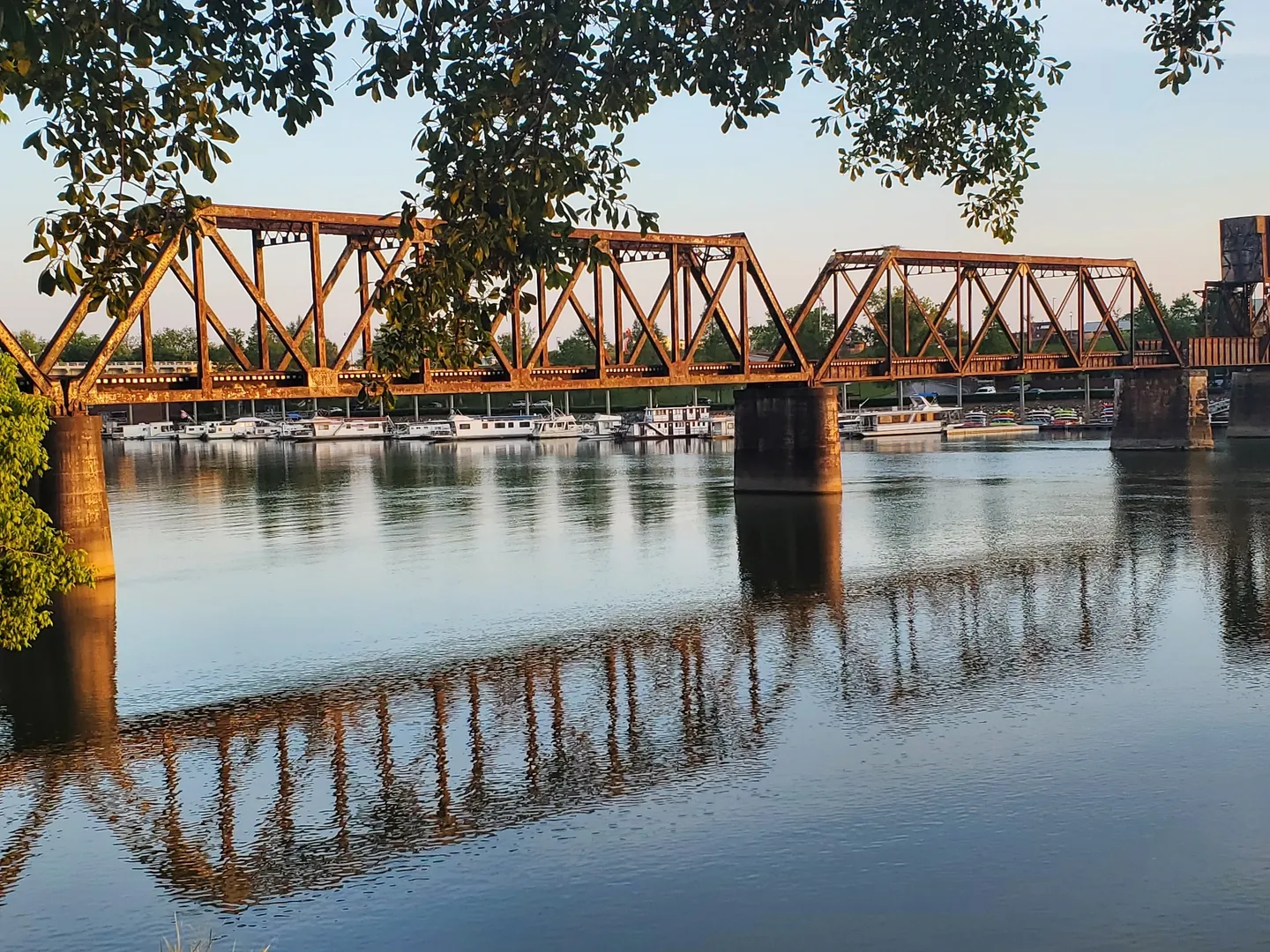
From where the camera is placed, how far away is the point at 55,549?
993 inches

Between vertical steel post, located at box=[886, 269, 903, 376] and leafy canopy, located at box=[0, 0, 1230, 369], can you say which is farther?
vertical steel post, located at box=[886, 269, 903, 376]

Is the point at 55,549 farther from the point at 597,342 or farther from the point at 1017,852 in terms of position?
the point at 597,342

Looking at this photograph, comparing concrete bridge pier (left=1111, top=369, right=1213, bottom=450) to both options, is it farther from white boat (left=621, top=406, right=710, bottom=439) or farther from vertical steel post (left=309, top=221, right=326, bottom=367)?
vertical steel post (left=309, top=221, right=326, bottom=367)

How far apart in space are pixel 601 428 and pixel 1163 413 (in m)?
82.3

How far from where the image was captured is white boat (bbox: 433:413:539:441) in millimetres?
191875

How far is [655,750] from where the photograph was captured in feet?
87.5

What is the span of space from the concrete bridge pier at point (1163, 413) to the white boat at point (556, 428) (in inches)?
3165

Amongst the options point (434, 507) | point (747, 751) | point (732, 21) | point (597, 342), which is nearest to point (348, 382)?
point (597, 342)

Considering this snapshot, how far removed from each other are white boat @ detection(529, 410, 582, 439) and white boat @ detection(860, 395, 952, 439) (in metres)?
38.0

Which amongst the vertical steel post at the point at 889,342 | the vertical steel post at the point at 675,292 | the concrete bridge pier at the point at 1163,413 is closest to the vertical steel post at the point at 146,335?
the vertical steel post at the point at 675,292

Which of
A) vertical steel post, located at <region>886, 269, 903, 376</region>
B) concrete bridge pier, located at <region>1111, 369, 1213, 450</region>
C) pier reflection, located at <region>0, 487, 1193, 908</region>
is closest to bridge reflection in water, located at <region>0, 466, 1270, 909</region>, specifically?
pier reflection, located at <region>0, 487, 1193, 908</region>

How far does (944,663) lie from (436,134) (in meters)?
25.1

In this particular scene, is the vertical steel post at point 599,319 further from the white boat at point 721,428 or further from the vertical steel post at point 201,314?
the white boat at point 721,428

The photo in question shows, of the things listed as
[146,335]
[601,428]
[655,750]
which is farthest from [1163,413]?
[655,750]
